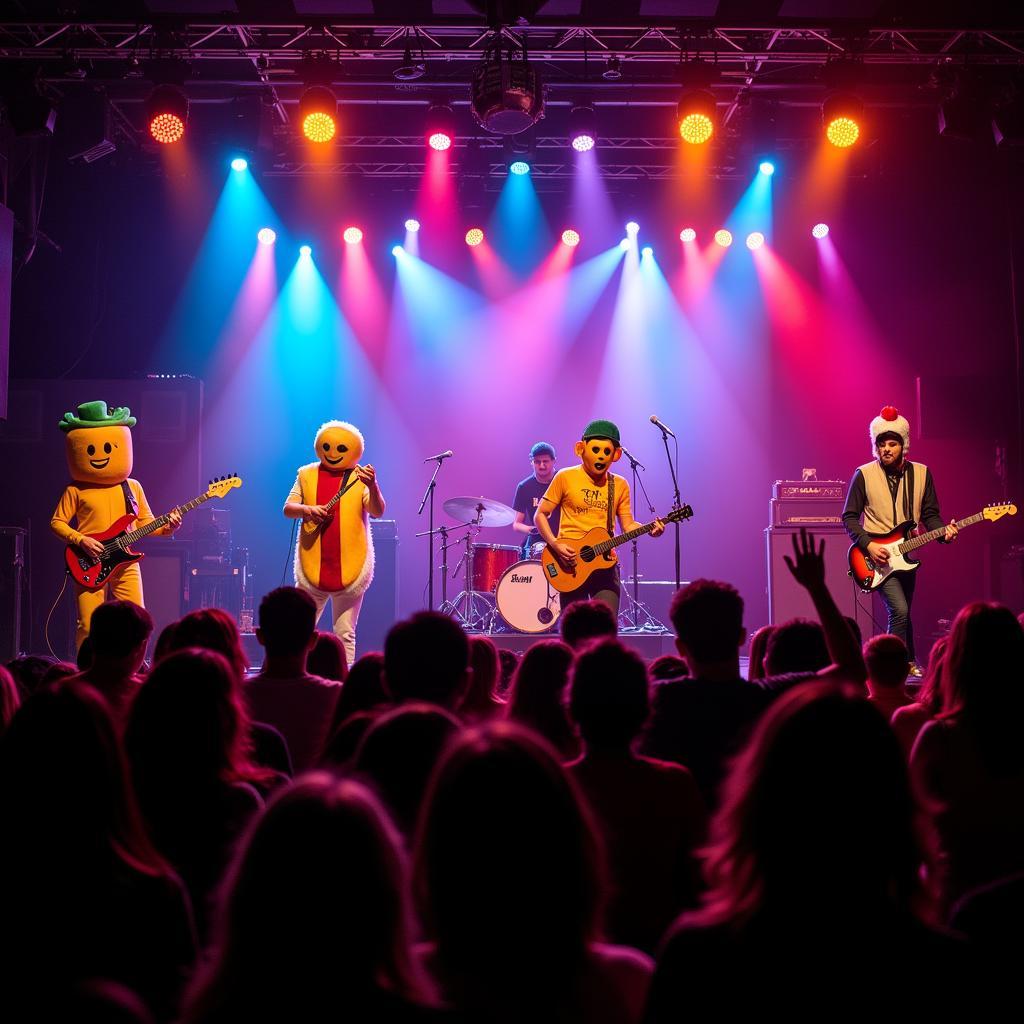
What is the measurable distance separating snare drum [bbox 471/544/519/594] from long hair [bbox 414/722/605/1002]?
982 centimetres

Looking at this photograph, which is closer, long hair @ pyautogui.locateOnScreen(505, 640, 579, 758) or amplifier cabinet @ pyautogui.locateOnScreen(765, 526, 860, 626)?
long hair @ pyautogui.locateOnScreen(505, 640, 579, 758)

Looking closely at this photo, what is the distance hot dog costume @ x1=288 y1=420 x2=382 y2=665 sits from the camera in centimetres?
863

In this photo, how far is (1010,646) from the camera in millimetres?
2900

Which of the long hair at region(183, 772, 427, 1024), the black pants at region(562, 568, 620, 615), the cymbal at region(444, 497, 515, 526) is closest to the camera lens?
the long hair at region(183, 772, 427, 1024)

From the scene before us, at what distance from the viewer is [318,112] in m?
9.78

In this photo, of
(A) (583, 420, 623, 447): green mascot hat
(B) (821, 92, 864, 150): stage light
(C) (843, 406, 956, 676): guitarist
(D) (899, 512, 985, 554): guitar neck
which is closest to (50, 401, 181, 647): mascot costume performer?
(A) (583, 420, 623, 447): green mascot hat

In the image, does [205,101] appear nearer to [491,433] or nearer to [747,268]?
[491,433]

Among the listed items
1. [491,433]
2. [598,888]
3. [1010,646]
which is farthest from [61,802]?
[491,433]

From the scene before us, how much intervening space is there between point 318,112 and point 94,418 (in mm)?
3579

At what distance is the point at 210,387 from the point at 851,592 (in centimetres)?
906

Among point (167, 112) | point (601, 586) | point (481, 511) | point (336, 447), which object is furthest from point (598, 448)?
point (167, 112)

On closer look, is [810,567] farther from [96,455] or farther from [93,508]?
[96,455]

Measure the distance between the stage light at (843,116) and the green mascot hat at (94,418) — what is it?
707 cm

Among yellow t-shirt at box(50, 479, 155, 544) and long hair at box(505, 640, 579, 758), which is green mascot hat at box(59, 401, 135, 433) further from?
long hair at box(505, 640, 579, 758)
